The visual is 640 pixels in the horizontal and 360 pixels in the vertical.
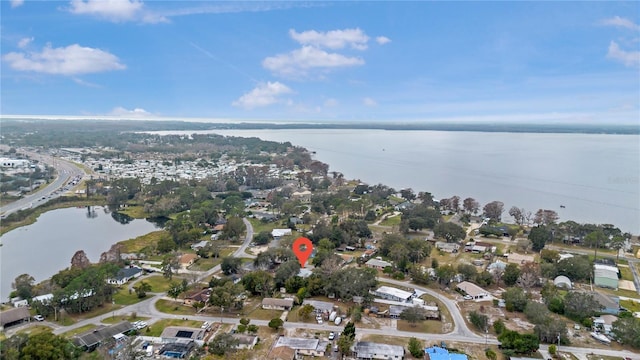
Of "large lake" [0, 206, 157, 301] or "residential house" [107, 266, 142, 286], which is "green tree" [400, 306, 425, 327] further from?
"large lake" [0, 206, 157, 301]

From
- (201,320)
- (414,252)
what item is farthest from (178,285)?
(414,252)

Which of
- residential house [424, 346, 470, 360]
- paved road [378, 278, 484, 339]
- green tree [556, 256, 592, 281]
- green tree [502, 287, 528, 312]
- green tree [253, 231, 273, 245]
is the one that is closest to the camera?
residential house [424, 346, 470, 360]

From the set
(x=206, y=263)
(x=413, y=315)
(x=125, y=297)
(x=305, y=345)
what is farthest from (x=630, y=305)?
(x=125, y=297)

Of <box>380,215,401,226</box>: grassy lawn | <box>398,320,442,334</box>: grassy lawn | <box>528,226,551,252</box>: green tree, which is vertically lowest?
<box>398,320,442,334</box>: grassy lawn

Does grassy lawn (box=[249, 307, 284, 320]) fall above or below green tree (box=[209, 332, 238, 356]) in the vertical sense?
below

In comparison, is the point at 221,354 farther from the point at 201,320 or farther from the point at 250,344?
the point at 201,320

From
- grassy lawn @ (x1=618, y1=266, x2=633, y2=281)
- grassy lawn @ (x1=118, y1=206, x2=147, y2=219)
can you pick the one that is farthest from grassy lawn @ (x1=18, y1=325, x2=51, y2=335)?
grassy lawn @ (x1=618, y1=266, x2=633, y2=281)
